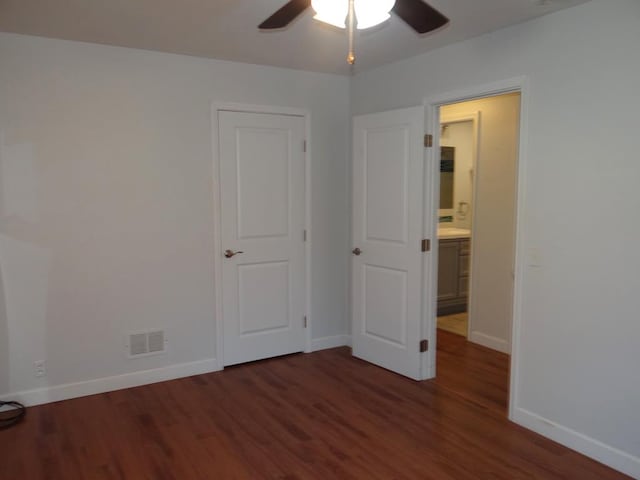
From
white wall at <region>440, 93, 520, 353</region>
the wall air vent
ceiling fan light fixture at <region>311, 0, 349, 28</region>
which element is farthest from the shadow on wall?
white wall at <region>440, 93, 520, 353</region>

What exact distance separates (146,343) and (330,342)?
5.57 ft

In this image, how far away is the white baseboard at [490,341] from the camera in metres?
4.51

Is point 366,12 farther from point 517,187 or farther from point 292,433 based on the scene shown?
point 292,433

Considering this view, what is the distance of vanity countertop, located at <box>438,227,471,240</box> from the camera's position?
549cm

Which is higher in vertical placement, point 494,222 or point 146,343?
point 494,222

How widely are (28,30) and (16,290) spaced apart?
1700 millimetres

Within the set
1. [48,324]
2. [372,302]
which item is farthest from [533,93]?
[48,324]

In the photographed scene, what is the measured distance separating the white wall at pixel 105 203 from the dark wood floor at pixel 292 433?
0.39 meters

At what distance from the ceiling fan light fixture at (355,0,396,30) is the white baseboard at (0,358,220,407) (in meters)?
3.04

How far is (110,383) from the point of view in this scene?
12.0 ft

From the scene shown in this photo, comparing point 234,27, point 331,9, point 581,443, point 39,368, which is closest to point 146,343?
point 39,368

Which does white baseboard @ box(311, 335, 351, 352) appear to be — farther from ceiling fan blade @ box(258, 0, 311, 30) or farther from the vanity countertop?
ceiling fan blade @ box(258, 0, 311, 30)

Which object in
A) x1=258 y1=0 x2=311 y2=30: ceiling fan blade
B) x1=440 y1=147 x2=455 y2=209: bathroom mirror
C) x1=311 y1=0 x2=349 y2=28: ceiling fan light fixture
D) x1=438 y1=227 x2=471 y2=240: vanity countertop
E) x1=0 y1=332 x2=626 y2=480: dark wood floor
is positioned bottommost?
x1=0 y1=332 x2=626 y2=480: dark wood floor

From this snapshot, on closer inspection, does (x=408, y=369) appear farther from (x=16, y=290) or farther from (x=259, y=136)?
(x=16, y=290)
